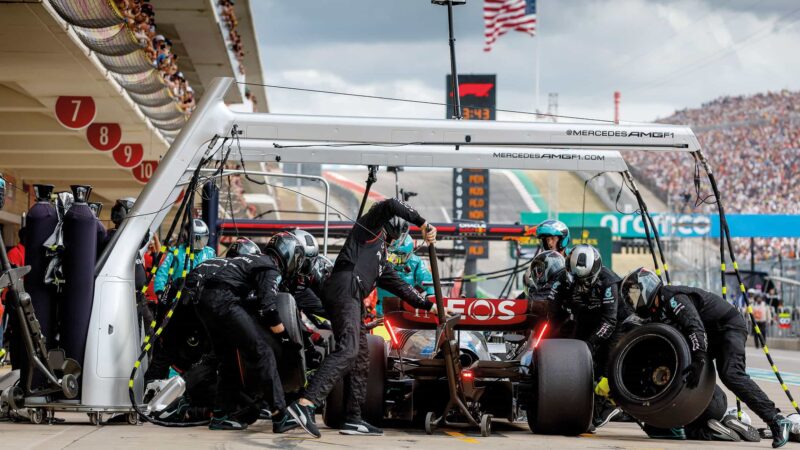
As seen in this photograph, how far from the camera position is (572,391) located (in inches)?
399

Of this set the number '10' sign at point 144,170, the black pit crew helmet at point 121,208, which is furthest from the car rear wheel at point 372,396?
the number '10' sign at point 144,170

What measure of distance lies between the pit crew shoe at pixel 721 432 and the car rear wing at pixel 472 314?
174 centimetres

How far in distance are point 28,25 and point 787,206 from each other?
60.5 metres

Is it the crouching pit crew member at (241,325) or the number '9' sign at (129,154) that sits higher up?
the number '9' sign at (129,154)

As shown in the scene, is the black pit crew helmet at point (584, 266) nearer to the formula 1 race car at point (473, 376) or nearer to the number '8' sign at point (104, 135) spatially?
the formula 1 race car at point (473, 376)

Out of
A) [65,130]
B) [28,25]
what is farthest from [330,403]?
[65,130]

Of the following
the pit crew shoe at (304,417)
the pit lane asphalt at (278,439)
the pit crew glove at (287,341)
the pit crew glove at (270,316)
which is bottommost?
the pit lane asphalt at (278,439)

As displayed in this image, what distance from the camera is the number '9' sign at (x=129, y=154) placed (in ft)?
79.6

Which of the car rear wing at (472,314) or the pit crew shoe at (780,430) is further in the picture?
the car rear wing at (472,314)

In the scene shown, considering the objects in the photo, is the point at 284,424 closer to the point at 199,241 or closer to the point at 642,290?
the point at 642,290

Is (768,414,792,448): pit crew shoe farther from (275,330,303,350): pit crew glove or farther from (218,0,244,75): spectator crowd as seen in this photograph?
(218,0,244,75): spectator crowd

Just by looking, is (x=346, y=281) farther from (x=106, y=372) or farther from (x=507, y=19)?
(x=507, y=19)

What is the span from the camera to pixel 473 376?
10414 millimetres

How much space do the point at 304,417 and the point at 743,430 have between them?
3.64 m
